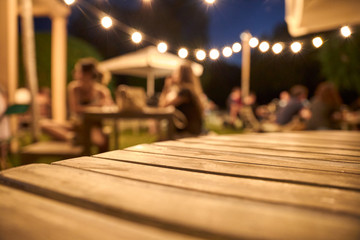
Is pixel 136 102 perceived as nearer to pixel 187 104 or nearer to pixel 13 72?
pixel 187 104

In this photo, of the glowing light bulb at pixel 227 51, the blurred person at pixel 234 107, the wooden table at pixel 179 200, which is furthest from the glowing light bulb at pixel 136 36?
the blurred person at pixel 234 107

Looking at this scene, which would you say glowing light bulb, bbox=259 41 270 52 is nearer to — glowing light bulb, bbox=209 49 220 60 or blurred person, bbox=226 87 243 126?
glowing light bulb, bbox=209 49 220 60

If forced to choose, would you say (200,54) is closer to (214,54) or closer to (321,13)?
(214,54)

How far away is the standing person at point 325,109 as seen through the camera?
14.0 feet

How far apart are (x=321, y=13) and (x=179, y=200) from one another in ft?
11.4

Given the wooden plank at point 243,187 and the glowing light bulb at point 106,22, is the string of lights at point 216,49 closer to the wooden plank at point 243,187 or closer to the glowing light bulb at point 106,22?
the glowing light bulb at point 106,22

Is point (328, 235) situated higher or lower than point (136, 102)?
lower

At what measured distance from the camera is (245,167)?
2.91 feet

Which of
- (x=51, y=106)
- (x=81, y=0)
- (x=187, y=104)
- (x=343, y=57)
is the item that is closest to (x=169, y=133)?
(x=187, y=104)

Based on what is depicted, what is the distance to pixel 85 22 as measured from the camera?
1658 centimetres

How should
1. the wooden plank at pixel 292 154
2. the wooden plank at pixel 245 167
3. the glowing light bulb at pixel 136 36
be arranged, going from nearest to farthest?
the wooden plank at pixel 245 167 < the wooden plank at pixel 292 154 < the glowing light bulb at pixel 136 36

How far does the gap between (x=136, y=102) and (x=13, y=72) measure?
2.50 meters

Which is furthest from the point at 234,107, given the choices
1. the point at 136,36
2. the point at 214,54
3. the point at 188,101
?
the point at 136,36

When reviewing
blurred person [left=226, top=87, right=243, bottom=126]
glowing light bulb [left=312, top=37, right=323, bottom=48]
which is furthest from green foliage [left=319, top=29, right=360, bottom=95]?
glowing light bulb [left=312, top=37, right=323, bottom=48]
